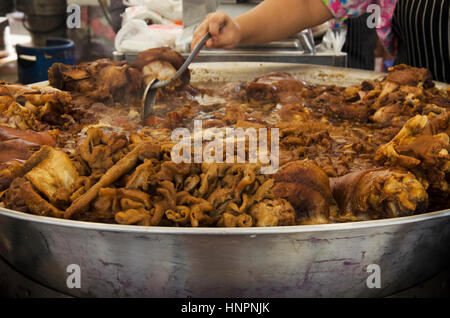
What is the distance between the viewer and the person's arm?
121 inches

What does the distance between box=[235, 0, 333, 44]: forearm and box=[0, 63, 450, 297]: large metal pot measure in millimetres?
2297

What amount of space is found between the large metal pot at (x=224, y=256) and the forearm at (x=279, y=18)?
2.30 metres

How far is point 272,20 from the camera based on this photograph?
3.23 m

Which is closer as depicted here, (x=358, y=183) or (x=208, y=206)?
(x=208, y=206)

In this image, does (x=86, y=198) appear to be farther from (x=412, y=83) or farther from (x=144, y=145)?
(x=412, y=83)

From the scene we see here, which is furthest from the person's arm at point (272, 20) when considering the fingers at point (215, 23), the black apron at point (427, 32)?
the black apron at point (427, 32)

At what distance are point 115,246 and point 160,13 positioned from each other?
3.81m

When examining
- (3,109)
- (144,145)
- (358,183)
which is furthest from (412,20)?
(3,109)

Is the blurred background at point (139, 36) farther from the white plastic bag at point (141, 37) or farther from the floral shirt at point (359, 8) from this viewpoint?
the floral shirt at point (359, 8)

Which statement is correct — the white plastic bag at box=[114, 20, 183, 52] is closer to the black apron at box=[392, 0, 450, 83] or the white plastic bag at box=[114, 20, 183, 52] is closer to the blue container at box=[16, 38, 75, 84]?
the blue container at box=[16, 38, 75, 84]

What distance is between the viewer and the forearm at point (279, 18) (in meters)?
3.16

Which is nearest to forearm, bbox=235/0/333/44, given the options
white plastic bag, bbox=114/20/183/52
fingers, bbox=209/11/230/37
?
fingers, bbox=209/11/230/37

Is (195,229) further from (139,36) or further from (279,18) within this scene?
(139,36)
